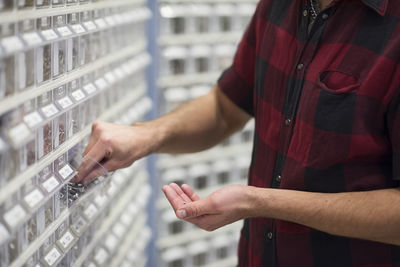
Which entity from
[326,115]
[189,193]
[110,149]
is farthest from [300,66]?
[110,149]

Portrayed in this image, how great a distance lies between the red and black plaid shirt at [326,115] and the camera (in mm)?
1213

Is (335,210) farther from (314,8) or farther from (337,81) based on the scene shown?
(314,8)

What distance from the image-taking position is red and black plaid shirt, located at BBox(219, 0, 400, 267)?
3.98 feet

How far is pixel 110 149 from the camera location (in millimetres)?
1375

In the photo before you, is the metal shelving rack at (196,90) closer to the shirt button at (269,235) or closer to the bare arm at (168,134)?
the bare arm at (168,134)

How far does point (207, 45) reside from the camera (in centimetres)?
270

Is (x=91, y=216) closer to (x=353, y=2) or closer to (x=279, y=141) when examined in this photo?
(x=279, y=141)

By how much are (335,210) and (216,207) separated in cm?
26

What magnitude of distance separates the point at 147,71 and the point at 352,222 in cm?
153

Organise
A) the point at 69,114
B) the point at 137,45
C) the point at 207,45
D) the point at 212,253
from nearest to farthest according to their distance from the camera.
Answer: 1. the point at 69,114
2. the point at 137,45
3. the point at 207,45
4. the point at 212,253

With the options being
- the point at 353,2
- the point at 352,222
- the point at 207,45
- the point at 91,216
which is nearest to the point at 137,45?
the point at 207,45

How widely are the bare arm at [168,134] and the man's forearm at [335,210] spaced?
14.7 inches

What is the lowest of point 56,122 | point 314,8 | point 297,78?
point 56,122

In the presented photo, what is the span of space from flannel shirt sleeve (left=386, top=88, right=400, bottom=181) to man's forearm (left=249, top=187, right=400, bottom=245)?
0.05 meters
